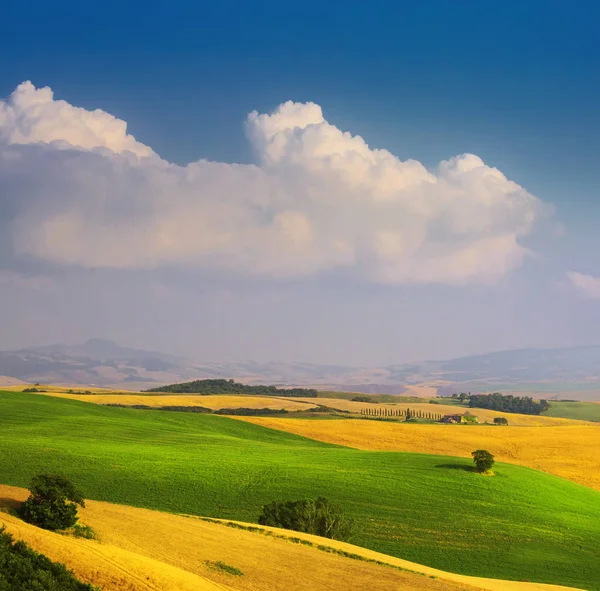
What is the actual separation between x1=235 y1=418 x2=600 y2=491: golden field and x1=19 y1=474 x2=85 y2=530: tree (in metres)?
60.6

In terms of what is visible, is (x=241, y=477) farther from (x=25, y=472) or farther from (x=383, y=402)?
(x=383, y=402)

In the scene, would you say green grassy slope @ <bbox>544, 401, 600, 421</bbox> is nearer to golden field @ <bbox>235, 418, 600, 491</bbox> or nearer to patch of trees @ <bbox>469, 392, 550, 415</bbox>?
patch of trees @ <bbox>469, 392, 550, 415</bbox>

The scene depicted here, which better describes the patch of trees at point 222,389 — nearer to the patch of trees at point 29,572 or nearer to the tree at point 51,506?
the tree at point 51,506

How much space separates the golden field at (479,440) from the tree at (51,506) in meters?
60.6

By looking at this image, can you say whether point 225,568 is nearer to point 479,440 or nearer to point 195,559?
point 195,559

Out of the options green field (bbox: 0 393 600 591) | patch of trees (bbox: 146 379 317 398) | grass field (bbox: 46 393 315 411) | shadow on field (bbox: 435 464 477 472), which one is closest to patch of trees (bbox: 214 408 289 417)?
grass field (bbox: 46 393 315 411)

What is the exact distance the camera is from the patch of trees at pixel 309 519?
3478 centimetres

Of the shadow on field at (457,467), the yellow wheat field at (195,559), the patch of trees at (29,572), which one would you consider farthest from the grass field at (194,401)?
the patch of trees at (29,572)

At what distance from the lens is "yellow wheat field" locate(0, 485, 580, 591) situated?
19203 millimetres

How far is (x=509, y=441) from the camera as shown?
290ft

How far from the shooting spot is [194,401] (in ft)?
417

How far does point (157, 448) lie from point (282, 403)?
73.8 m

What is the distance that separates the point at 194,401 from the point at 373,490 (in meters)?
79.7

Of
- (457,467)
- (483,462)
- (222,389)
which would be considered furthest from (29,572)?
(222,389)
